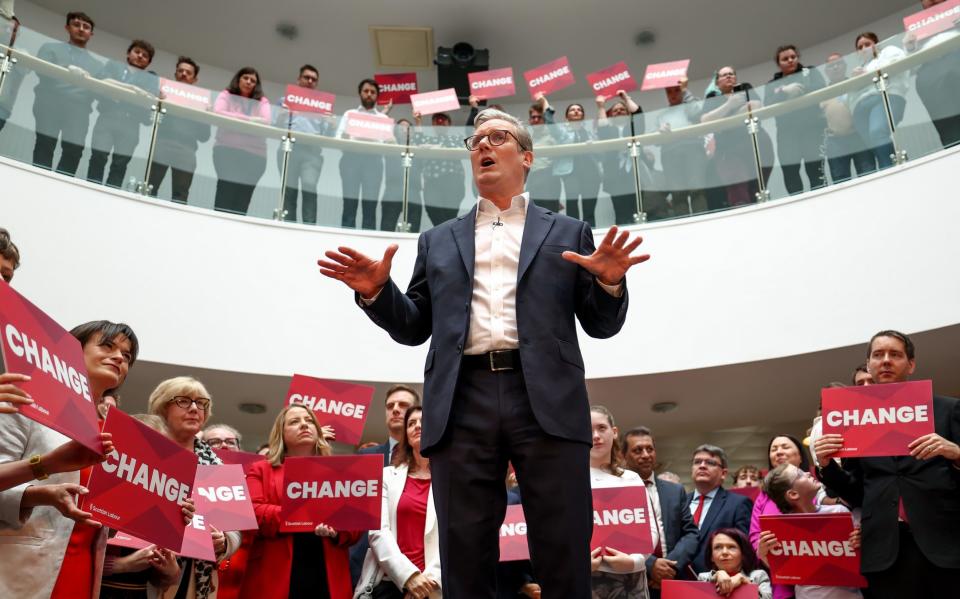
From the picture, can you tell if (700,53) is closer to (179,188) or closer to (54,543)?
(179,188)

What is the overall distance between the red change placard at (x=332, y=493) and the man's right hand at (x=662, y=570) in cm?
116

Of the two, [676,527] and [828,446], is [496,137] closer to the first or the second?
[828,446]

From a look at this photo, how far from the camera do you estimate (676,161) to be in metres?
6.68

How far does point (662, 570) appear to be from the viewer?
347 cm

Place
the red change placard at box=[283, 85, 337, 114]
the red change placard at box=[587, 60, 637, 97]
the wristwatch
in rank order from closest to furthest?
the wristwatch < the red change placard at box=[283, 85, 337, 114] < the red change placard at box=[587, 60, 637, 97]

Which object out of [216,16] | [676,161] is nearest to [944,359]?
[676,161]

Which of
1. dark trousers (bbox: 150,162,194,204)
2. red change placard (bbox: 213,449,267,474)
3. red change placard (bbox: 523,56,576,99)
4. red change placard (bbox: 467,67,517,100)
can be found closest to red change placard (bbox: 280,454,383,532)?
red change placard (bbox: 213,449,267,474)

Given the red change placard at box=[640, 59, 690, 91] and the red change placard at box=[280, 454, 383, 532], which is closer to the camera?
the red change placard at box=[280, 454, 383, 532]

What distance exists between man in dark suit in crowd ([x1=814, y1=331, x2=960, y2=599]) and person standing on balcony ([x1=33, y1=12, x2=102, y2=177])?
5.29 meters

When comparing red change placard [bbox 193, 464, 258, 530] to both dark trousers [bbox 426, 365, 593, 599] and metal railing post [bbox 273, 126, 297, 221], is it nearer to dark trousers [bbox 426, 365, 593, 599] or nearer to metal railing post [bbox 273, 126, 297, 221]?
dark trousers [bbox 426, 365, 593, 599]

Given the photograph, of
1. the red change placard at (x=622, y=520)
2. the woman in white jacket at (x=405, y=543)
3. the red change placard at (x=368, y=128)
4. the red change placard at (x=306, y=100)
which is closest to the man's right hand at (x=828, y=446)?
the red change placard at (x=622, y=520)

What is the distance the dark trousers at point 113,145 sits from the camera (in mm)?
6113

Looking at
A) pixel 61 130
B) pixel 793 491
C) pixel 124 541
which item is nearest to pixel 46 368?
pixel 124 541

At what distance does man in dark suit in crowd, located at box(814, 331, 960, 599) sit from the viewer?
9.32 feet
